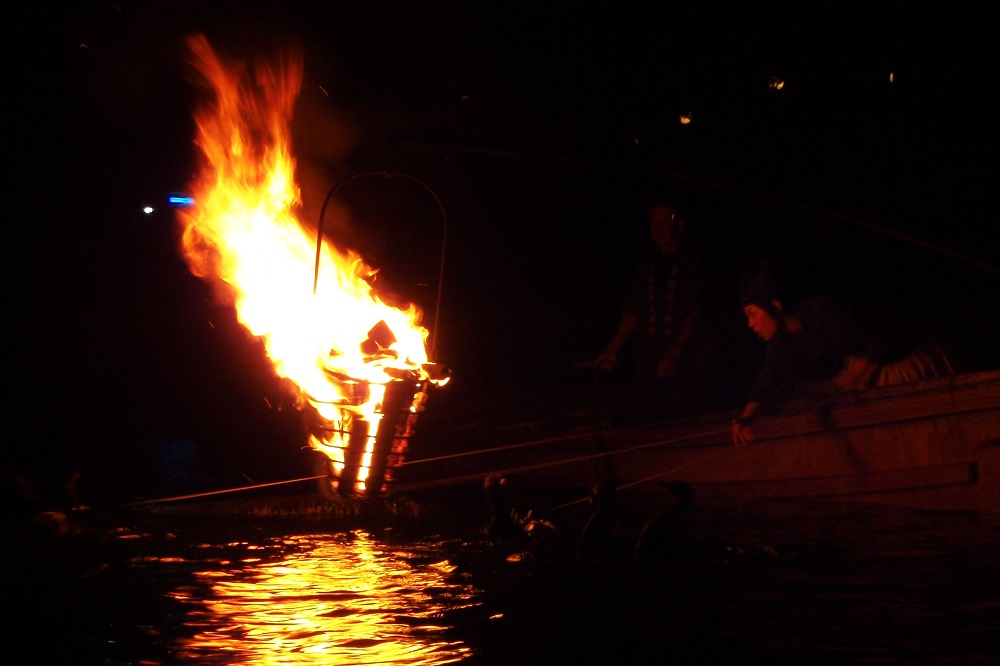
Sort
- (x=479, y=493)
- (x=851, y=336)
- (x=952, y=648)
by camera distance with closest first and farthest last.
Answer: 1. (x=952, y=648)
2. (x=851, y=336)
3. (x=479, y=493)

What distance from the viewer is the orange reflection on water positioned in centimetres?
424

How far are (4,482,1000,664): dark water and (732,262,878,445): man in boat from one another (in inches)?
41.2

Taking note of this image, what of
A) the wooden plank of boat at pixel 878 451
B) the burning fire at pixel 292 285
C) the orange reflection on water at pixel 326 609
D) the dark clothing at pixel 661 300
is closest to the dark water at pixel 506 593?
the orange reflection on water at pixel 326 609

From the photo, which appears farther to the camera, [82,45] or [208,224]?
[82,45]

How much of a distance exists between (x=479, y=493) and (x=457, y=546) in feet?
10.9

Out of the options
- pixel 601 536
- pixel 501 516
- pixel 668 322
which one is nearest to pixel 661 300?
pixel 668 322

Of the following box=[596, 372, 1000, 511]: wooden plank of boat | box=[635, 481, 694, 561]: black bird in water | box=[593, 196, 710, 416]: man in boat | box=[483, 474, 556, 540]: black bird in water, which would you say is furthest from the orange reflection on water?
box=[593, 196, 710, 416]: man in boat

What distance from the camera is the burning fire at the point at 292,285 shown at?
20.5ft

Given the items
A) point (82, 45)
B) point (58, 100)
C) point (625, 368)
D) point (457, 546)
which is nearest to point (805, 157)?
point (625, 368)

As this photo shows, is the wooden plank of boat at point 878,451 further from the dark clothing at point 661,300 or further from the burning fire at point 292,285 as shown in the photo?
→ the burning fire at point 292,285

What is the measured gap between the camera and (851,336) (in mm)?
8242

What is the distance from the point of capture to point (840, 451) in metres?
8.03

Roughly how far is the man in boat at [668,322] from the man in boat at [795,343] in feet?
2.91

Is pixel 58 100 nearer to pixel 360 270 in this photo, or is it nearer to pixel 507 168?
pixel 507 168
